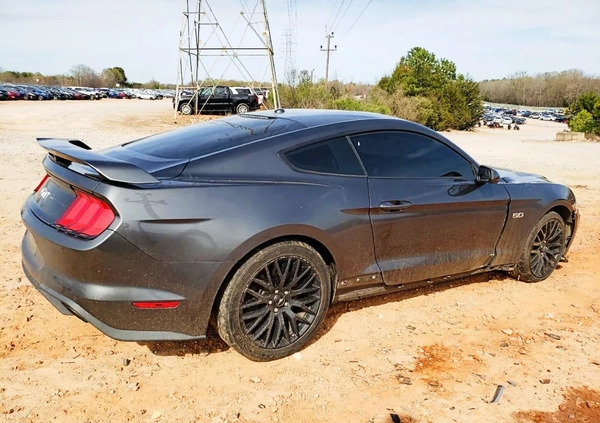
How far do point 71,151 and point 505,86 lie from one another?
162m

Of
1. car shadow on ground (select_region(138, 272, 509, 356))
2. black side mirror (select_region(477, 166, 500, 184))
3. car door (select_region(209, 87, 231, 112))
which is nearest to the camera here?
car shadow on ground (select_region(138, 272, 509, 356))

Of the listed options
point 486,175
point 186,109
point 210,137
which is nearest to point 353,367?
point 210,137

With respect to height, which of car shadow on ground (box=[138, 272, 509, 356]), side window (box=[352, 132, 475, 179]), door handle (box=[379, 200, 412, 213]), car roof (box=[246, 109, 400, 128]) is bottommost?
car shadow on ground (box=[138, 272, 509, 356])

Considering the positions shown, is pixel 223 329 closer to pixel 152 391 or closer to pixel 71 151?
pixel 152 391

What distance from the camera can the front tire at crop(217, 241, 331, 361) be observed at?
285cm

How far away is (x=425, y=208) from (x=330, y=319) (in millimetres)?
1112

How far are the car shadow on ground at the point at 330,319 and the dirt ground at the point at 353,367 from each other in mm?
13

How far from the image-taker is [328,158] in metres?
3.26

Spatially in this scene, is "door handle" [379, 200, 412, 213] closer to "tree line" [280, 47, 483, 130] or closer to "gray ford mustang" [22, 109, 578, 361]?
"gray ford mustang" [22, 109, 578, 361]

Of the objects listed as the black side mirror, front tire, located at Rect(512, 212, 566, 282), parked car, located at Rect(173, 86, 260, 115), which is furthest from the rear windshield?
parked car, located at Rect(173, 86, 260, 115)

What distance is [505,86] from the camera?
147m

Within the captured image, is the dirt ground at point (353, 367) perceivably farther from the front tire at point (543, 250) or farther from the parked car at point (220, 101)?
the parked car at point (220, 101)

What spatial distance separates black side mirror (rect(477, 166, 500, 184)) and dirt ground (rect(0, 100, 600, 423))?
105 cm

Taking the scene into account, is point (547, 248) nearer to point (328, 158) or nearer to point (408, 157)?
point (408, 157)
